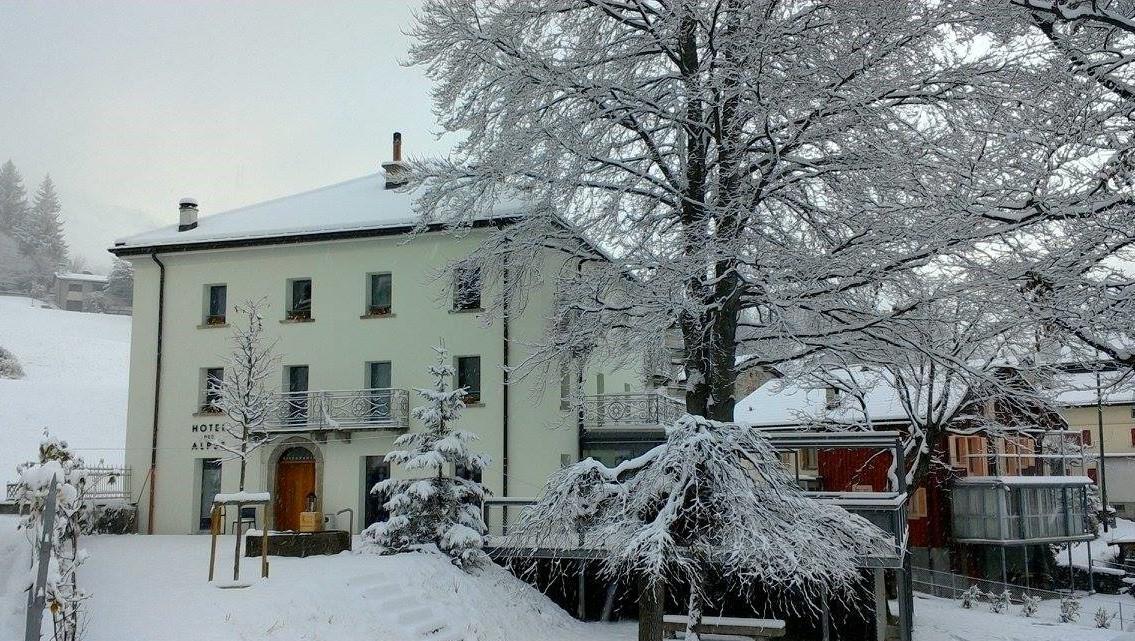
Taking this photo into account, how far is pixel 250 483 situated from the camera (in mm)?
24969

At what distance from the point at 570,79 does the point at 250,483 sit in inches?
638

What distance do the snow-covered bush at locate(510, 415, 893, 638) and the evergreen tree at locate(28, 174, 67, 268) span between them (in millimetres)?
115666

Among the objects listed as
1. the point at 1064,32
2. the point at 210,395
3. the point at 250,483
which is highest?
the point at 1064,32

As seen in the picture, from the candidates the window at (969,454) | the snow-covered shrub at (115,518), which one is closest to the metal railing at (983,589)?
the window at (969,454)

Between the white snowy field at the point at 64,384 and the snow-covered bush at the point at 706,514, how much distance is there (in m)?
32.1

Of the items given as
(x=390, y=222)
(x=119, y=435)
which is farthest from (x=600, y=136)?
(x=119, y=435)

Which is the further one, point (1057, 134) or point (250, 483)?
point (250, 483)

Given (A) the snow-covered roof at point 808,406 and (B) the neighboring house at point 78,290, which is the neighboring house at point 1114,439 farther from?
(B) the neighboring house at point 78,290

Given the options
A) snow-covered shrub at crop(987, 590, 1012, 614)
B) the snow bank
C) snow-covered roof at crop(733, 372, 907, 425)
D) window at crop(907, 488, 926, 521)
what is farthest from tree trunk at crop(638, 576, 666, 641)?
window at crop(907, 488, 926, 521)

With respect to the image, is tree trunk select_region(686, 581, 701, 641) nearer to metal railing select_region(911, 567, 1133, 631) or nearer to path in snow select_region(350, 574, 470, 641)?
path in snow select_region(350, 574, 470, 641)

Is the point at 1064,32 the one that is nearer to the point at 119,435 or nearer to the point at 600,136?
the point at 600,136

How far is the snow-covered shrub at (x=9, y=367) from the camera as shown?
195ft

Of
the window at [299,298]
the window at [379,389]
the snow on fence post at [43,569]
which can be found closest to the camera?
the snow on fence post at [43,569]

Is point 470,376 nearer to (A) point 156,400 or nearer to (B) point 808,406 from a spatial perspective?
(A) point 156,400
